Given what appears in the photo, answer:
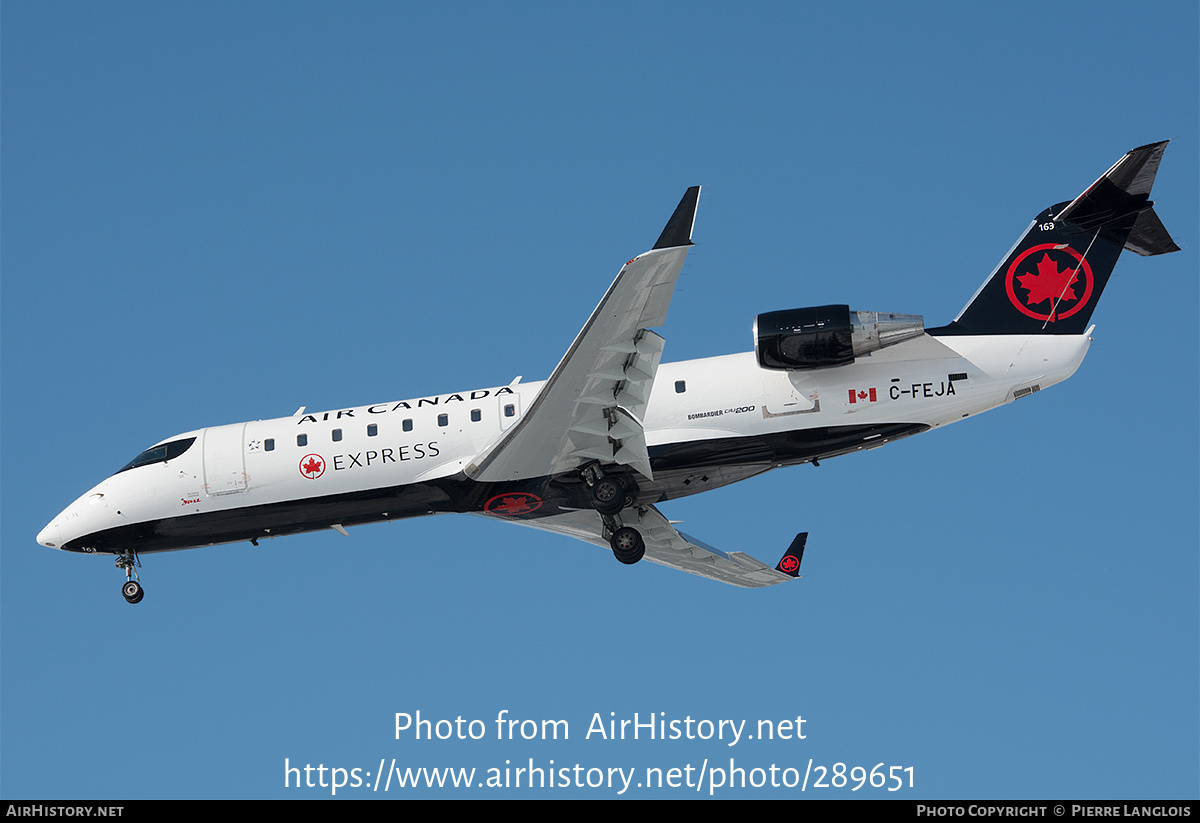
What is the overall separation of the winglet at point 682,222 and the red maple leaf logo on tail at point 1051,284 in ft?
27.5

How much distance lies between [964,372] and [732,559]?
8400 mm

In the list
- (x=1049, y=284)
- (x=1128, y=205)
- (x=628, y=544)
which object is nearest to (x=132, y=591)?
(x=628, y=544)

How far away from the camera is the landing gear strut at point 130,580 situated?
91.1ft

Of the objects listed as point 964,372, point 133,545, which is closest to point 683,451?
point 964,372

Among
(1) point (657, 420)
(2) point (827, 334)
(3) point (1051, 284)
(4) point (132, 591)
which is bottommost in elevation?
(4) point (132, 591)

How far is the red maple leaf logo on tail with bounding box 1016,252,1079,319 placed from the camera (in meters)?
25.4

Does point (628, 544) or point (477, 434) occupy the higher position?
point (477, 434)

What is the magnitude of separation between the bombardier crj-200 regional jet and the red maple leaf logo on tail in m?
0.04

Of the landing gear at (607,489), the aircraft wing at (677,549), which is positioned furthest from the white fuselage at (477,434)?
the aircraft wing at (677,549)

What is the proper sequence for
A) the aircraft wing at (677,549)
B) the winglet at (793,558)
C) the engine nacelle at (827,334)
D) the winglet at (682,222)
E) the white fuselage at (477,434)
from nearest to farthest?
the winglet at (682,222), the engine nacelle at (827,334), the white fuselage at (477,434), the aircraft wing at (677,549), the winglet at (793,558)

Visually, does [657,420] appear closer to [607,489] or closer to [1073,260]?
[607,489]

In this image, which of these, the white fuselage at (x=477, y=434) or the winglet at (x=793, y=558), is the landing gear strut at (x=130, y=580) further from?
the winglet at (x=793, y=558)

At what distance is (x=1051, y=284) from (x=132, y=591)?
20.1 m

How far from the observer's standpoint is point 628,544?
26531 mm
